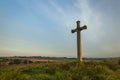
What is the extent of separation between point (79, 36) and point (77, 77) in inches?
291

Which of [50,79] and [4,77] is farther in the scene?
[50,79]

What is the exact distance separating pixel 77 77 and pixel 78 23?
26.1 feet

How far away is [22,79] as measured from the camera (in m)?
13.1

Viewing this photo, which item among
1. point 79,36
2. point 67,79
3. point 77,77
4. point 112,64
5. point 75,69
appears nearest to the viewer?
point 67,79

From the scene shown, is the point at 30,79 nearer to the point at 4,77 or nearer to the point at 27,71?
the point at 4,77

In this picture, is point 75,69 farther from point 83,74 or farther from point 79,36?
point 79,36

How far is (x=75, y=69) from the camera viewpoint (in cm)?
1486

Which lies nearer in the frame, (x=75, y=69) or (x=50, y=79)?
(x=50, y=79)

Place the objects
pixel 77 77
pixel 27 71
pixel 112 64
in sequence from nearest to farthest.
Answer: pixel 77 77 → pixel 27 71 → pixel 112 64

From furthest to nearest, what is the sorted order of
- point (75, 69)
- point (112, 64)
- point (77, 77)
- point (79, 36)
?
point (79, 36)
point (112, 64)
point (75, 69)
point (77, 77)

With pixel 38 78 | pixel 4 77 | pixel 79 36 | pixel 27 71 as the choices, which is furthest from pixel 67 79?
pixel 79 36

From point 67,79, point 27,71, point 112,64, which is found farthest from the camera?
point 112,64

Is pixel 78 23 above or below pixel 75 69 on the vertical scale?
above

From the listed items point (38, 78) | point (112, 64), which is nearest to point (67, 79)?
point (38, 78)
